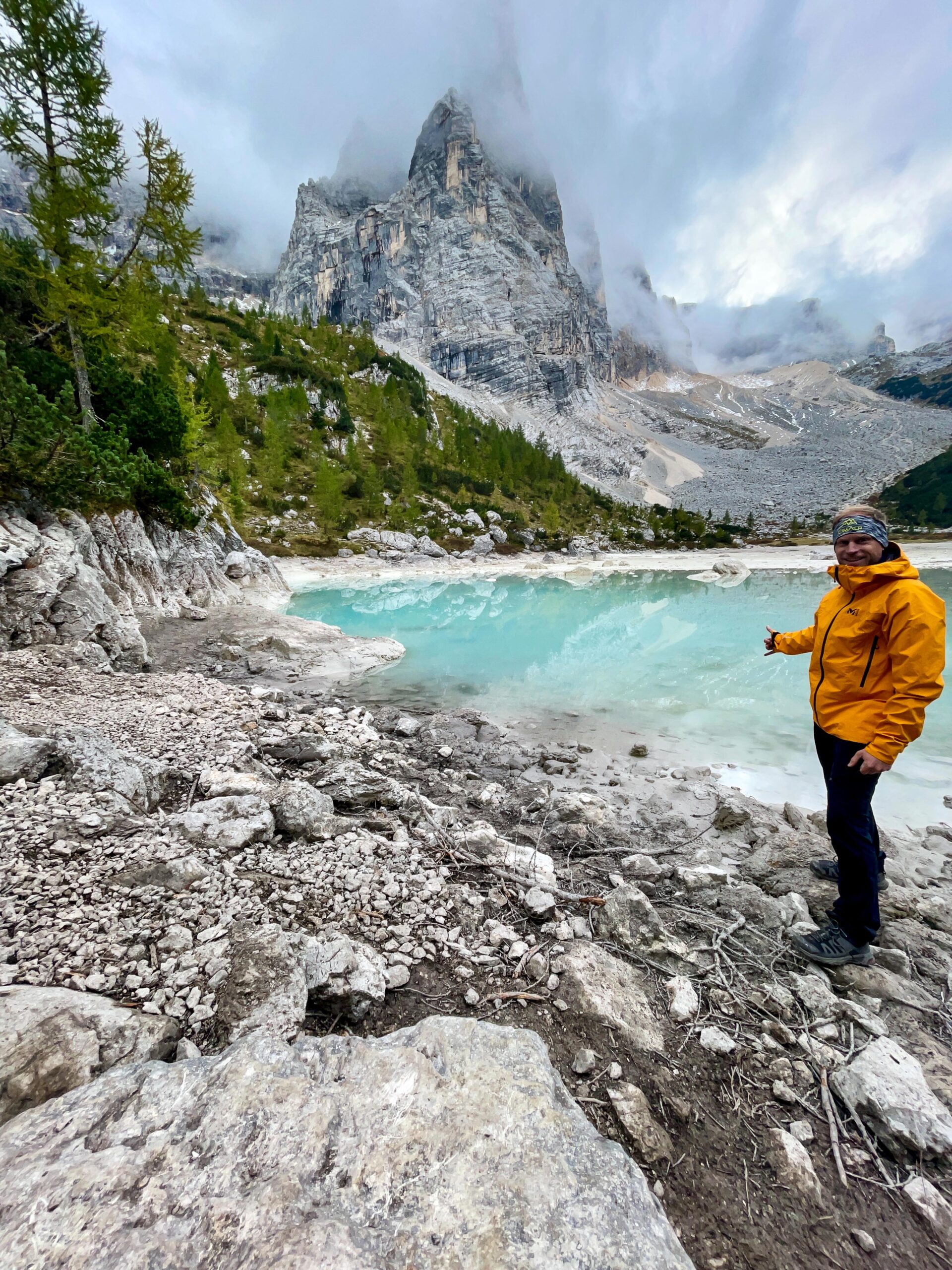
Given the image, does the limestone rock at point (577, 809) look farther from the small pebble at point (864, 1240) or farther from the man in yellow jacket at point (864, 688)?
the small pebble at point (864, 1240)

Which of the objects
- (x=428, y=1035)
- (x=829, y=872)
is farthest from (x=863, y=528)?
(x=428, y=1035)

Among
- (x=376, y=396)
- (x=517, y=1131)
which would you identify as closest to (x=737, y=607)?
(x=517, y=1131)

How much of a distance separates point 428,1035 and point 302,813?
2.28m

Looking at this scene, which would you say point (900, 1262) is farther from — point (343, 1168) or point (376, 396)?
point (376, 396)

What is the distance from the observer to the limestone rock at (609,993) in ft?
8.20

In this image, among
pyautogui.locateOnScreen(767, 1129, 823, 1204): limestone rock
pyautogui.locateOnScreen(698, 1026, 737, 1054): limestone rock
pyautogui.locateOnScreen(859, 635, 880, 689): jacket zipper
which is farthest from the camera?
pyautogui.locateOnScreen(859, 635, 880, 689): jacket zipper

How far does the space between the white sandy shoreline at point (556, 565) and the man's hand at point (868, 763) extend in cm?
2744

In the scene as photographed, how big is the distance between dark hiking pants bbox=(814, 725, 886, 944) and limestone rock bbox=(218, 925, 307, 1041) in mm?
3427

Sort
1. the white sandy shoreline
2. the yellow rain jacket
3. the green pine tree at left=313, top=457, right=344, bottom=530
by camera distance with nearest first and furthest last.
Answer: the yellow rain jacket < the white sandy shoreline < the green pine tree at left=313, top=457, right=344, bottom=530

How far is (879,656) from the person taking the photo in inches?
126

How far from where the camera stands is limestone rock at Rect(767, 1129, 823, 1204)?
1.87 m

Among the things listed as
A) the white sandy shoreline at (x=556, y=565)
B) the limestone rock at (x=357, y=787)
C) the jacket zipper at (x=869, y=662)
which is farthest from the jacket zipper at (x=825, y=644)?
the white sandy shoreline at (x=556, y=565)

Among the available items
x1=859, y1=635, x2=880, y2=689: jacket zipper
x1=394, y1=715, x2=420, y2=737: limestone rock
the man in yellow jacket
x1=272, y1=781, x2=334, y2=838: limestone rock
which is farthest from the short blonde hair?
x1=394, y1=715, x2=420, y2=737: limestone rock

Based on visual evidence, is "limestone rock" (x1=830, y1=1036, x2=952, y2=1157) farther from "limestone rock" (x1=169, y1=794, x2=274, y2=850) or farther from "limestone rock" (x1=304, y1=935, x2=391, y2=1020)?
"limestone rock" (x1=169, y1=794, x2=274, y2=850)
